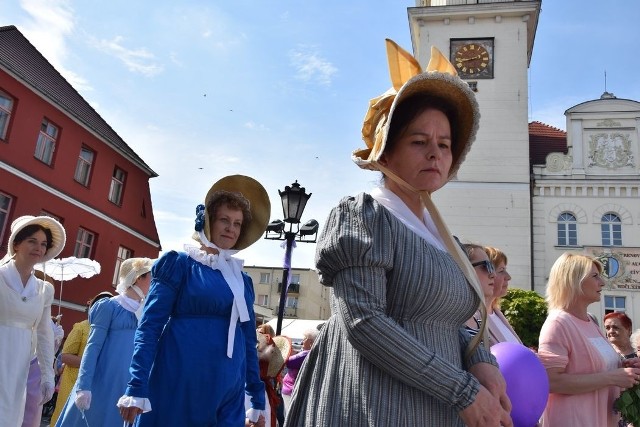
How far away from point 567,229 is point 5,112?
25717mm

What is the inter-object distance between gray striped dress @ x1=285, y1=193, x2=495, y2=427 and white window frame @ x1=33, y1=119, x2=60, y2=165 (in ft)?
75.1

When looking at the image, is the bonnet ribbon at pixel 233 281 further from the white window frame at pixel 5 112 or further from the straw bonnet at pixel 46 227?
the white window frame at pixel 5 112

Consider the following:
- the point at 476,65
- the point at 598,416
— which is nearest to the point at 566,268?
the point at 598,416

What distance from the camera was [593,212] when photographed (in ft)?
91.1

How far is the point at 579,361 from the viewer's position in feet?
12.6

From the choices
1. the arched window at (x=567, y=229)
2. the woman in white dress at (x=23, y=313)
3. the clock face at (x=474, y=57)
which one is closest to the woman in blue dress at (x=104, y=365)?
the woman in white dress at (x=23, y=313)

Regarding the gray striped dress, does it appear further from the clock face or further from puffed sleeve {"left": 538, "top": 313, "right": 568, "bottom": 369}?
the clock face

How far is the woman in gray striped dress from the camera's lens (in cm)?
159

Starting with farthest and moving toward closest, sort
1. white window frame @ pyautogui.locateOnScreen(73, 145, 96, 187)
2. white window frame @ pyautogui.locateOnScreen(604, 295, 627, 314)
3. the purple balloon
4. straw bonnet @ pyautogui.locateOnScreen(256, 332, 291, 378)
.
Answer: white window frame @ pyautogui.locateOnScreen(604, 295, 627, 314)
white window frame @ pyautogui.locateOnScreen(73, 145, 96, 187)
straw bonnet @ pyautogui.locateOnScreen(256, 332, 291, 378)
the purple balloon

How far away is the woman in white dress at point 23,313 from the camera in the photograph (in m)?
4.81

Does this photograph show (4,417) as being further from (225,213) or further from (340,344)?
(340,344)

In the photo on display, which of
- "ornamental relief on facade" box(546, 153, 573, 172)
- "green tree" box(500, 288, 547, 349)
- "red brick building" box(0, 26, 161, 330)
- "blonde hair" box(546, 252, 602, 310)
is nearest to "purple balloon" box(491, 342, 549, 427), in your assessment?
"blonde hair" box(546, 252, 602, 310)

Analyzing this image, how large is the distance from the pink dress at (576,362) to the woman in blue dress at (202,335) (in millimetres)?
2027

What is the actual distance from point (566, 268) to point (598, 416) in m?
1.06
